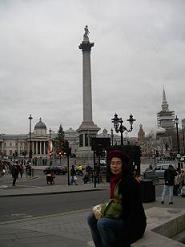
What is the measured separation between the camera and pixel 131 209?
669cm

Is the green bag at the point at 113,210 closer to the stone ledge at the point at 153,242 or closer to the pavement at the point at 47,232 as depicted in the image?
the stone ledge at the point at 153,242

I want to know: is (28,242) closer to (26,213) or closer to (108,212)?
(108,212)

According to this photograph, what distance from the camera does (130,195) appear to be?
6.71 meters

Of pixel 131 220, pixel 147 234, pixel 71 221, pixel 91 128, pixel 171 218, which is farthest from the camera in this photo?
pixel 91 128

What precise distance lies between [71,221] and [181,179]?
13.3 m

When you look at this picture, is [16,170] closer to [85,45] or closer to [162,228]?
[162,228]

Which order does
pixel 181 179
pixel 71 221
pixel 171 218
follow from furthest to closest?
pixel 181 179 < pixel 71 221 < pixel 171 218

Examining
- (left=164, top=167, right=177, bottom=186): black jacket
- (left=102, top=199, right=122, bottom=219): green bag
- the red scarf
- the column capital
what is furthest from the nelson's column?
(left=102, top=199, right=122, bottom=219): green bag

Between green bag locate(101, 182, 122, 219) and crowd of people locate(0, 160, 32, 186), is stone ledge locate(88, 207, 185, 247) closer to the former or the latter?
green bag locate(101, 182, 122, 219)

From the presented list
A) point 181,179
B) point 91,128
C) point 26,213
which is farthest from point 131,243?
point 91,128

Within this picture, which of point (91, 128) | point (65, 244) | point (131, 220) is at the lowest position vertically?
point (65, 244)

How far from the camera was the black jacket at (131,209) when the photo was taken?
669 centimetres

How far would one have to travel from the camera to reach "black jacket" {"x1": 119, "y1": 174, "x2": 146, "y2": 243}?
669 cm

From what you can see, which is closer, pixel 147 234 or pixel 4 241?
pixel 147 234
